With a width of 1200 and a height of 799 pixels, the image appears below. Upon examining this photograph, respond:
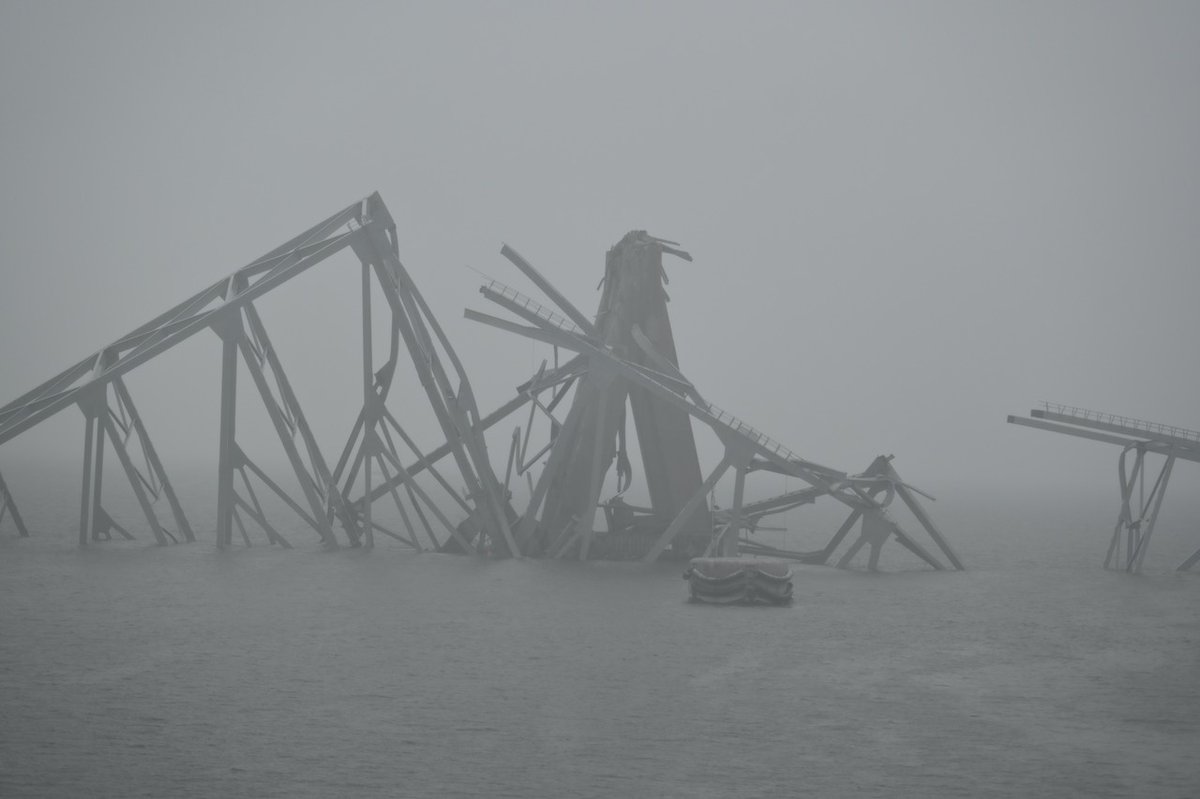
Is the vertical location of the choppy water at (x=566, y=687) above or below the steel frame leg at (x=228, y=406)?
below

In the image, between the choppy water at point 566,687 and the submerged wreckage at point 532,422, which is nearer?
the choppy water at point 566,687

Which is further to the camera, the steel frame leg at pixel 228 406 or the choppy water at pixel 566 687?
the steel frame leg at pixel 228 406

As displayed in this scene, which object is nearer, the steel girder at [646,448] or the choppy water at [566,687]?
the choppy water at [566,687]

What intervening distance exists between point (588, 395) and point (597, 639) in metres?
22.2

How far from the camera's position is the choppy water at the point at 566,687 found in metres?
29.8

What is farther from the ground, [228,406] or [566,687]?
[228,406]

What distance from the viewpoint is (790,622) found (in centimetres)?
5338

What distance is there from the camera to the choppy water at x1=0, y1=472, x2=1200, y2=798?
97.9 ft

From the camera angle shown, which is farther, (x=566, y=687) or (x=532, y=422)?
(x=532, y=422)

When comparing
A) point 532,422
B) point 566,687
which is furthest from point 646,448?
point 566,687

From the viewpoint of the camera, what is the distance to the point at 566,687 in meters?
39.3

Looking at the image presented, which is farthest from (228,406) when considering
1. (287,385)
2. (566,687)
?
(566,687)

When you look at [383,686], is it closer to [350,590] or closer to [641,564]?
[350,590]

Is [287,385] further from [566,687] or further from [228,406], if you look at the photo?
[566,687]
